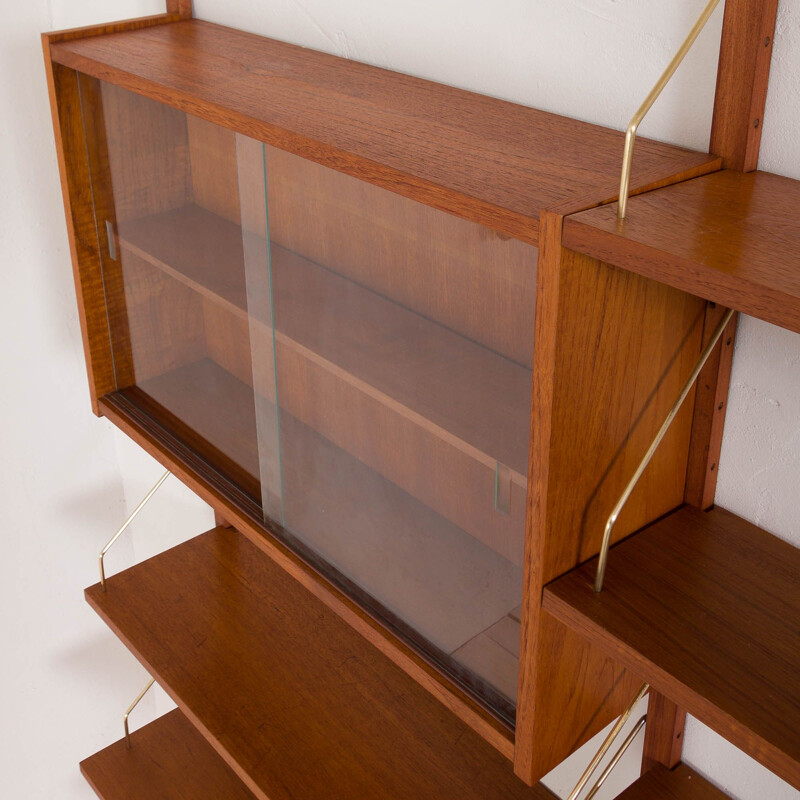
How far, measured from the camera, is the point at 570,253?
2.34 ft

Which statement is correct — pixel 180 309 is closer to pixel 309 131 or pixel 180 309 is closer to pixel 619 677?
pixel 309 131

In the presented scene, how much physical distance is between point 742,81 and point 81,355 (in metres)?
1.46

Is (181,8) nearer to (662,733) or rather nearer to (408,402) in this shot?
(408,402)

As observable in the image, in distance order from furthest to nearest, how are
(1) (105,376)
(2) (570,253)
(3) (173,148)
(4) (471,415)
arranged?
(1) (105,376) < (3) (173,148) < (4) (471,415) < (2) (570,253)

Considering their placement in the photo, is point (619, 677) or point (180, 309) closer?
point (619, 677)

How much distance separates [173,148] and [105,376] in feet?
1.53

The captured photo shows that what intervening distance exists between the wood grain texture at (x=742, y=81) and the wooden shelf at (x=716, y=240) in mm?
50

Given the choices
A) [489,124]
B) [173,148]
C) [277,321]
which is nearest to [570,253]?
[489,124]

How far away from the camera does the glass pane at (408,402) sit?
0.86 meters

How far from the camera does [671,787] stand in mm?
1137

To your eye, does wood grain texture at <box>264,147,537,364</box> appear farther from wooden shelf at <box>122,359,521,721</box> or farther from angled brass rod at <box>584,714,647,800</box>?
angled brass rod at <box>584,714,647,800</box>

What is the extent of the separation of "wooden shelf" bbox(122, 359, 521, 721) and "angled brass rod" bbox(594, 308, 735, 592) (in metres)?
0.10

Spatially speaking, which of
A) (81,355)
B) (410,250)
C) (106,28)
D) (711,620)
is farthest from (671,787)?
(81,355)

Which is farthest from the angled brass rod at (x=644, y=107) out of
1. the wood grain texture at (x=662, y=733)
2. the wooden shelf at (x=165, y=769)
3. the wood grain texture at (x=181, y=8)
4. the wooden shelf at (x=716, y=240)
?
the wooden shelf at (x=165, y=769)
